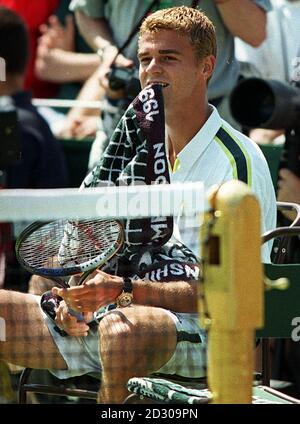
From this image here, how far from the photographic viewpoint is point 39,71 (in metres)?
8.23

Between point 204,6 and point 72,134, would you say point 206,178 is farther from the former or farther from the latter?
point 72,134

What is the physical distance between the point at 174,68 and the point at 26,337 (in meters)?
1.06

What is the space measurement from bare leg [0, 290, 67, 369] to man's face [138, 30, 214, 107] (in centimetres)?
85

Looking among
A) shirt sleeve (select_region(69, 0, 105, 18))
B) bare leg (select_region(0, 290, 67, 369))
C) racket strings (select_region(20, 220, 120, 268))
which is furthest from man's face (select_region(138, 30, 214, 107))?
shirt sleeve (select_region(69, 0, 105, 18))

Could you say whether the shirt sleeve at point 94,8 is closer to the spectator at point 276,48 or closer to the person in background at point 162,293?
the spectator at point 276,48

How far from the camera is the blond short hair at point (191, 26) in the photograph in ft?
15.1

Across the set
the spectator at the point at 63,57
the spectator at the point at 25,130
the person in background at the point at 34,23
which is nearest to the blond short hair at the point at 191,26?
the spectator at the point at 25,130

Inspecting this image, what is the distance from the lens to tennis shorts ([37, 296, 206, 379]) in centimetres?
426

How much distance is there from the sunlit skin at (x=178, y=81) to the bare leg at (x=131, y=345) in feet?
2.24

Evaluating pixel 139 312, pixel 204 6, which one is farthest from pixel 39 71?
pixel 139 312

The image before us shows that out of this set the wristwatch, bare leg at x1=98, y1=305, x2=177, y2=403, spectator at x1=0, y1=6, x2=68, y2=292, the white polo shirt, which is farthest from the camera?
spectator at x1=0, y1=6, x2=68, y2=292

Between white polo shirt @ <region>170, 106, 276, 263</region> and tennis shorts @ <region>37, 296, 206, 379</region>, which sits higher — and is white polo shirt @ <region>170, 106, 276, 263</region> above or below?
above

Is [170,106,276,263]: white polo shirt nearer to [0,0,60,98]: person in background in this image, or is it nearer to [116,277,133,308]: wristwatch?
[116,277,133,308]: wristwatch

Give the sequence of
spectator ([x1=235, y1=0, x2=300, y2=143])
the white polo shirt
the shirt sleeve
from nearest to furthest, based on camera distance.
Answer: the white polo shirt → spectator ([x1=235, y1=0, x2=300, y2=143]) → the shirt sleeve
